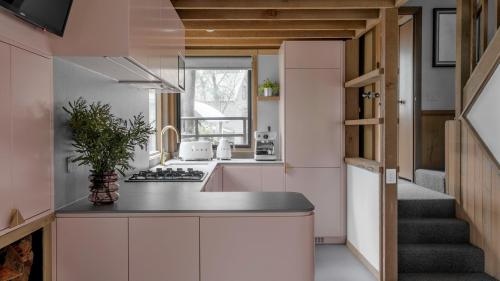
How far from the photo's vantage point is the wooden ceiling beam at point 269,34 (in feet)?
15.4

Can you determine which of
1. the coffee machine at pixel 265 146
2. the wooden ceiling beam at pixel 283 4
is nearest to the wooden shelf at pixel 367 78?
the wooden ceiling beam at pixel 283 4

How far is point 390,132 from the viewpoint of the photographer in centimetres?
344

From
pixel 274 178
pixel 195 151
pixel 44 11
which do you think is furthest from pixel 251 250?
pixel 195 151

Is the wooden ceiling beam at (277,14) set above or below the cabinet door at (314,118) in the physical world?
above

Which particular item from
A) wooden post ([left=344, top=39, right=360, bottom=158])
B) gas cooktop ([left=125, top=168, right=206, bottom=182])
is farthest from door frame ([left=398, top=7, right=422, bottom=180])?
gas cooktop ([left=125, top=168, right=206, bottom=182])

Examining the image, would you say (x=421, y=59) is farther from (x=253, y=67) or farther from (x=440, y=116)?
(x=253, y=67)

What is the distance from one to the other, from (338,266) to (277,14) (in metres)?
2.37

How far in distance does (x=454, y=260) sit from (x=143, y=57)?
298 cm

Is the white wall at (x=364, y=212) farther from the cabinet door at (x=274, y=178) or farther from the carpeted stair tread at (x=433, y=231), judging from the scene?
the cabinet door at (x=274, y=178)

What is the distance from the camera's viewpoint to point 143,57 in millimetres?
2193

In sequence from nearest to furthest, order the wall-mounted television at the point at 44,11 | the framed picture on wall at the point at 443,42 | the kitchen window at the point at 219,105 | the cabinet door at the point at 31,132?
the wall-mounted television at the point at 44,11
the cabinet door at the point at 31,132
the framed picture on wall at the point at 443,42
the kitchen window at the point at 219,105

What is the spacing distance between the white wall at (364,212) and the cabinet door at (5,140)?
2806 millimetres

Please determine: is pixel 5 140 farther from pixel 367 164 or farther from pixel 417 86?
pixel 417 86

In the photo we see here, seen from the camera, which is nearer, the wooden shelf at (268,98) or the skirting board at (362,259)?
the skirting board at (362,259)
